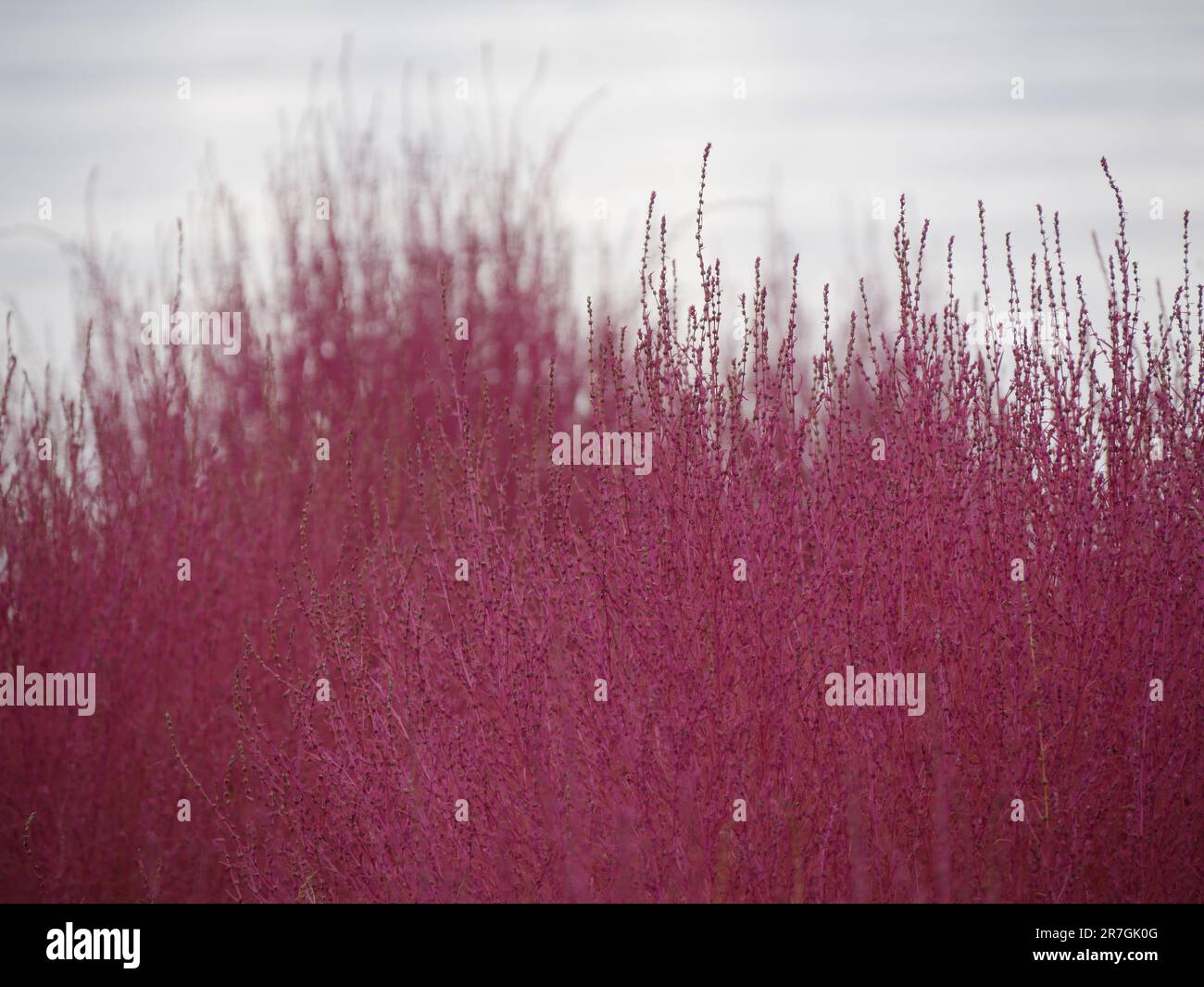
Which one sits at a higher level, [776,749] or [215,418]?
[215,418]

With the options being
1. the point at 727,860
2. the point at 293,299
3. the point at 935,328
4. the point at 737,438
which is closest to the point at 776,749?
the point at 727,860

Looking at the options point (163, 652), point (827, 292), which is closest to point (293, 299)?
point (163, 652)

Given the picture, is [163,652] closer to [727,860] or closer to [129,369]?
[129,369]

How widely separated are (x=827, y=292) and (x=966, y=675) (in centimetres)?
141

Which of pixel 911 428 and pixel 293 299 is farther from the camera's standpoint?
pixel 293 299

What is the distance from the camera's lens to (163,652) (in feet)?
22.3
